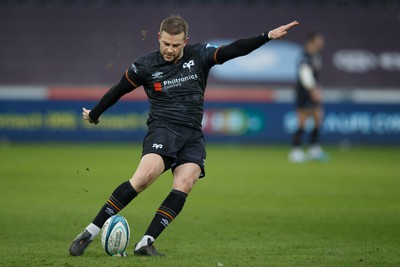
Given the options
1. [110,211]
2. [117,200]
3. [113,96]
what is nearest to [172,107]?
[113,96]

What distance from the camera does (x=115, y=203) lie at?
24.3 feet

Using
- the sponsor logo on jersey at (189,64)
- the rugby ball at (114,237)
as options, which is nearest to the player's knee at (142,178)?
the rugby ball at (114,237)

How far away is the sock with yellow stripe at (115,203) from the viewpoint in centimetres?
734

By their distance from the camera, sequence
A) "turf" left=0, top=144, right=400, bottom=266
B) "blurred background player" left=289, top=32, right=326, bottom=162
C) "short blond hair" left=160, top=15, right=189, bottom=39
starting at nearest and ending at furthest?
1. "short blond hair" left=160, top=15, right=189, bottom=39
2. "turf" left=0, top=144, right=400, bottom=266
3. "blurred background player" left=289, top=32, right=326, bottom=162

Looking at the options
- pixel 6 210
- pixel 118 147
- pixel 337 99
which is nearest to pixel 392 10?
pixel 337 99

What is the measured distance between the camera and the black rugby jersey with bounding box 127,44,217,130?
766cm

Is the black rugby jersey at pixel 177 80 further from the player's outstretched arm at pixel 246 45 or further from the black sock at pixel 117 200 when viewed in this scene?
the black sock at pixel 117 200

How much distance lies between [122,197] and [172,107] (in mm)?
998

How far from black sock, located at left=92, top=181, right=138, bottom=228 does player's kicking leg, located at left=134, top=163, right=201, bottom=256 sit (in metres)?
0.32

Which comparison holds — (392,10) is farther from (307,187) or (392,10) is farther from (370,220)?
(370,220)

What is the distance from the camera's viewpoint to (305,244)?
8.25 m

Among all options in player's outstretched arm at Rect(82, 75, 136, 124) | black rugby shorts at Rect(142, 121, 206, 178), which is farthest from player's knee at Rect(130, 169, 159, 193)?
player's outstretched arm at Rect(82, 75, 136, 124)

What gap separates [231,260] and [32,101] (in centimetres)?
1723

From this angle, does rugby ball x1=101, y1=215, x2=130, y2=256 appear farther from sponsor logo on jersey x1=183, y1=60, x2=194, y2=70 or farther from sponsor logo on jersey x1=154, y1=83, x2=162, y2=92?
sponsor logo on jersey x1=183, y1=60, x2=194, y2=70
